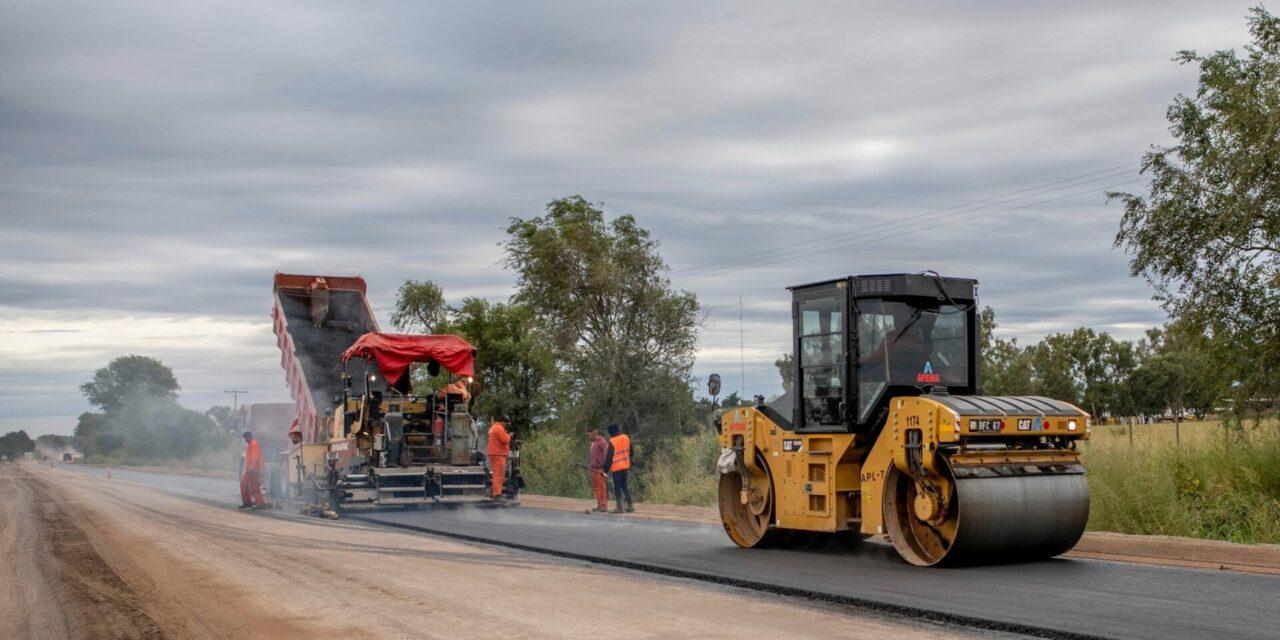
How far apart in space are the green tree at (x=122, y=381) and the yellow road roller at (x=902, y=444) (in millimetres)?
117070

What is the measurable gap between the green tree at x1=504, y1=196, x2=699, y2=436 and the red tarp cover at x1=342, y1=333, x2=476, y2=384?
8.48 meters

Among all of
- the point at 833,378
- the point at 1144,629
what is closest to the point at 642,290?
the point at 833,378

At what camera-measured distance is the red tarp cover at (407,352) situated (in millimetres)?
21094

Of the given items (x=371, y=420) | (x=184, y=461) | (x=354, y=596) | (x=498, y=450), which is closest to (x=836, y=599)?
(x=354, y=596)

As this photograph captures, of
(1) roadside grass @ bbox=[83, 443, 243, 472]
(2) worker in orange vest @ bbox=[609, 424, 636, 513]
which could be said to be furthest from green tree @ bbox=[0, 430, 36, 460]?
(2) worker in orange vest @ bbox=[609, 424, 636, 513]

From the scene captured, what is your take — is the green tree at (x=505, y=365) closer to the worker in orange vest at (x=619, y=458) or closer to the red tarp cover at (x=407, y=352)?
the red tarp cover at (x=407, y=352)

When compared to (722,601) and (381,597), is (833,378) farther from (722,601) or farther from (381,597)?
(381,597)

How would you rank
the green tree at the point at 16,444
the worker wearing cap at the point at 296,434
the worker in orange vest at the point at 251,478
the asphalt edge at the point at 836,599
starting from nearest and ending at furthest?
the asphalt edge at the point at 836,599
the worker in orange vest at the point at 251,478
the worker wearing cap at the point at 296,434
the green tree at the point at 16,444

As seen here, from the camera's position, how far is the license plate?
10531 mm

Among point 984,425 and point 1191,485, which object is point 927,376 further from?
point 1191,485

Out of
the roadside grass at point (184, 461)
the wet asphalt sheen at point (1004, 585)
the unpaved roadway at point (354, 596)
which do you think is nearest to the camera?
the wet asphalt sheen at point (1004, 585)

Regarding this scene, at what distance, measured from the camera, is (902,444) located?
10.9 meters

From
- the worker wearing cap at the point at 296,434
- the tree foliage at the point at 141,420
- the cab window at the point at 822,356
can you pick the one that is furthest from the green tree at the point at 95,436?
the cab window at the point at 822,356

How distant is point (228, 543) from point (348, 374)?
314 inches
